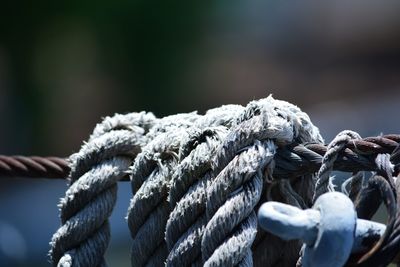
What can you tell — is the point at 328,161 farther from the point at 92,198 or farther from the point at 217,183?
the point at 92,198

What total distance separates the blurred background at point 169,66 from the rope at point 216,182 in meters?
2.99

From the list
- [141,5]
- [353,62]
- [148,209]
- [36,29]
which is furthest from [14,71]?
[148,209]

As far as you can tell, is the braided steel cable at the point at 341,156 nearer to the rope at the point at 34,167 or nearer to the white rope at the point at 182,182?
the white rope at the point at 182,182

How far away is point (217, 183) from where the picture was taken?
74cm

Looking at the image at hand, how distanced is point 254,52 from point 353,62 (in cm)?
82

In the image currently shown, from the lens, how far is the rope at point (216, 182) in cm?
72

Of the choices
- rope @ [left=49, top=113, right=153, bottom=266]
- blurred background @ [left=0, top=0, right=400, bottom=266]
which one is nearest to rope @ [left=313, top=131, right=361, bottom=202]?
rope @ [left=49, top=113, right=153, bottom=266]

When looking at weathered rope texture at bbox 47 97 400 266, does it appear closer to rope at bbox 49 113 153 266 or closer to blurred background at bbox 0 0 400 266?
rope at bbox 49 113 153 266

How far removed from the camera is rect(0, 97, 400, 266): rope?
72 cm

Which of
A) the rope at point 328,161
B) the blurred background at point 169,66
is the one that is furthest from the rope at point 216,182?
the blurred background at point 169,66

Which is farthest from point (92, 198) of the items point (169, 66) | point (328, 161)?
point (169, 66)

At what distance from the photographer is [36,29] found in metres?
5.55

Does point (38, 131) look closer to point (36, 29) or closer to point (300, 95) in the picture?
point (36, 29)

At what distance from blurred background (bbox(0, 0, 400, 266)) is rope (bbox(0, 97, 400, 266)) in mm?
2990
